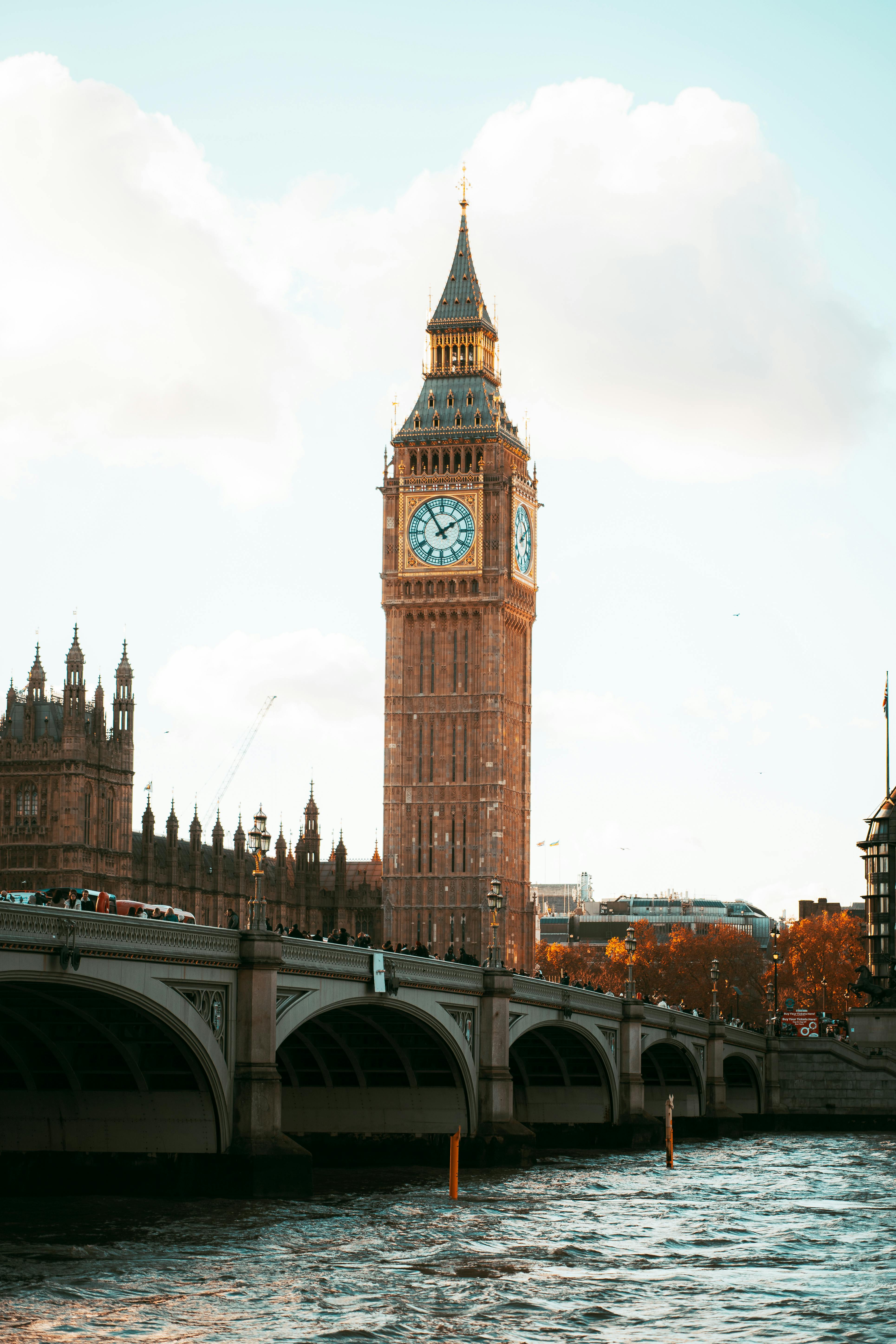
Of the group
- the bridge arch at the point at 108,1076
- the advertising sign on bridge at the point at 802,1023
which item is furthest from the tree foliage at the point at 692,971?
the bridge arch at the point at 108,1076

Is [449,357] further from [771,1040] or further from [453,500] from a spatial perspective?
[771,1040]

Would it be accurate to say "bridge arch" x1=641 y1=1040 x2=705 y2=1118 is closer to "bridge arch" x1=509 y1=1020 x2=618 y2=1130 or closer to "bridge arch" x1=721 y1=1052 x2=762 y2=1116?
"bridge arch" x1=721 y1=1052 x2=762 y2=1116

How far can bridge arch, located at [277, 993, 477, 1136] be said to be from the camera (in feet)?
195

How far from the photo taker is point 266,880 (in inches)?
5290

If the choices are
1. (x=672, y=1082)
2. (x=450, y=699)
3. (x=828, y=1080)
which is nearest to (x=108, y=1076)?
(x=672, y=1082)

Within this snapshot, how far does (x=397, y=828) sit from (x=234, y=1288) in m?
108

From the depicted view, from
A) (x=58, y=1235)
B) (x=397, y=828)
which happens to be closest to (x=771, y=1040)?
(x=397, y=828)

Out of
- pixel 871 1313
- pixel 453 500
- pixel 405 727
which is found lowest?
pixel 871 1313

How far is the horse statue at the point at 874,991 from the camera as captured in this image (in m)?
104

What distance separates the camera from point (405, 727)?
144250 mm

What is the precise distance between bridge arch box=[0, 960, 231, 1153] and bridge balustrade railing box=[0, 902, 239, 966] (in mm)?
937

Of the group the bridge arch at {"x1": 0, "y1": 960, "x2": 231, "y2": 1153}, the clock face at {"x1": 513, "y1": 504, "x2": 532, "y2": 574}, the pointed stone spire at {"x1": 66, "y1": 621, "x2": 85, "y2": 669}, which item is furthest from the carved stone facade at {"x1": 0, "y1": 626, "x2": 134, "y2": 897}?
the bridge arch at {"x1": 0, "y1": 960, "x2": 231, "y2": 1153}

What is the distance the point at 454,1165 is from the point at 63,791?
6117 cm

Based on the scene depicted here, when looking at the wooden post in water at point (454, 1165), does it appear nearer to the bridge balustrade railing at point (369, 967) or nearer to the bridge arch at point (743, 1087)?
the bridge balustrade railing at point (369, 967)
